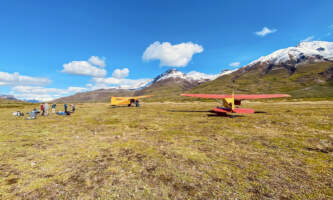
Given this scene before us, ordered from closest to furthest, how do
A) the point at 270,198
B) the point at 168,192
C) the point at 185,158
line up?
the point at 270,198, the point at 168,192, the point at 185,158

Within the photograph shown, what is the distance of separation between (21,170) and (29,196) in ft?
6.59

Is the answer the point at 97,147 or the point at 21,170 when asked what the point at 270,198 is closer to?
the point at 97,147

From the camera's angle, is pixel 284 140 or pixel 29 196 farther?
pixel 284 140

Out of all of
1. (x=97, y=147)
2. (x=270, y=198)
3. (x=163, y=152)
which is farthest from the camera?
(x=97, y=147)

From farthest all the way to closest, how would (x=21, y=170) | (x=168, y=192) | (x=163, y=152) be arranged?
1. (x=163, y=152)
2. (x=21, y=170)
3. (x=168, y=192)

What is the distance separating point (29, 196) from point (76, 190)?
1.12m

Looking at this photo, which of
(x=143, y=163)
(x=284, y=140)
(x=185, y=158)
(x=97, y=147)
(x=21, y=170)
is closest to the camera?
(x=21, y=170)

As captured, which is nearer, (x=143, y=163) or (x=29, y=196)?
(x=29, y=196)

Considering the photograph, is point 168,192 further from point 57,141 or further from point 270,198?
point 57,141

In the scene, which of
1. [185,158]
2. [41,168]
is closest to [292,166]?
[185,158]

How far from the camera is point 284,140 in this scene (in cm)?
785

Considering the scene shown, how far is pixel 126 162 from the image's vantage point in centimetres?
565

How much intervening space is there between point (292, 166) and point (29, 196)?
27.4 feet

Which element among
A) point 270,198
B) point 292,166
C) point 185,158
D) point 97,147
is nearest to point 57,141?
point 97,147
